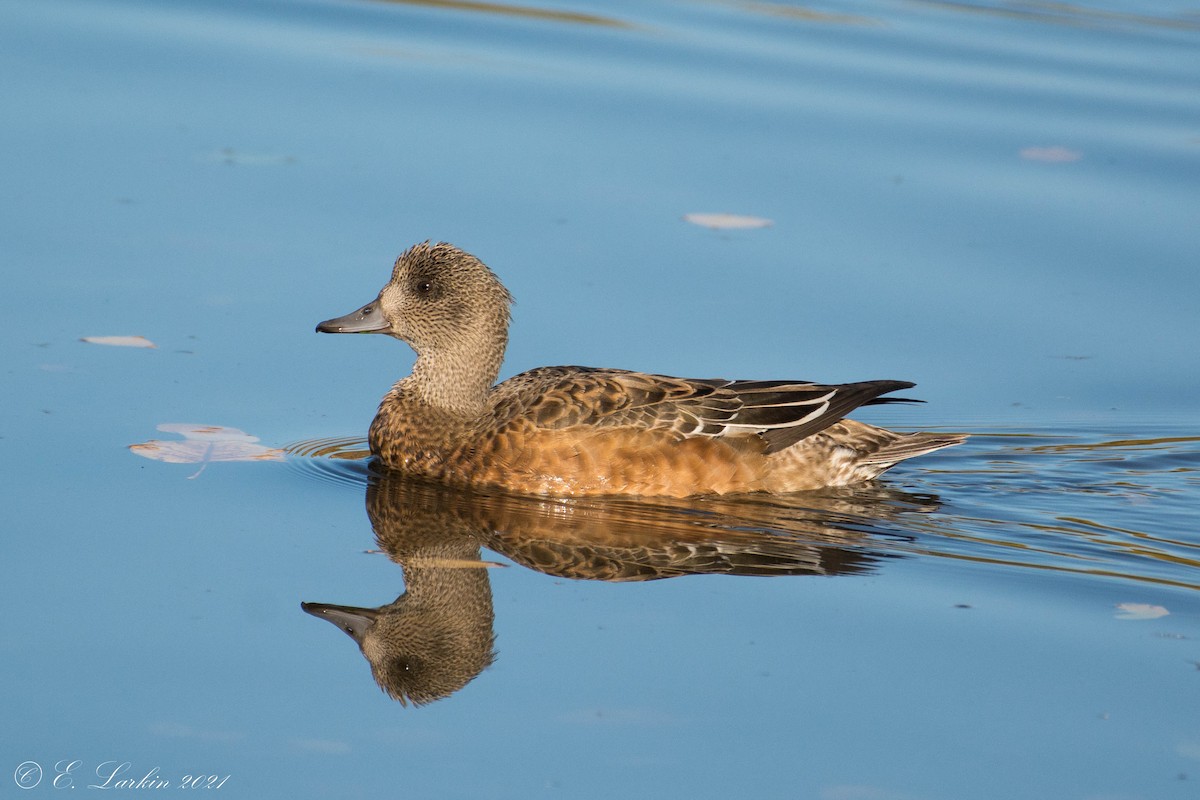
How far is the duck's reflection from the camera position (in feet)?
20.7

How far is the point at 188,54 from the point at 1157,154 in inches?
308

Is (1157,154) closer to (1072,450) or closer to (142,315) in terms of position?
(1072,450)

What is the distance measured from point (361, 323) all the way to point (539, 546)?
6.49 ft

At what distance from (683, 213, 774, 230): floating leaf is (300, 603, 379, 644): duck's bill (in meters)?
5.45

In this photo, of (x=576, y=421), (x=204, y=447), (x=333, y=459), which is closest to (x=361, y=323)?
(x=333, y=459)

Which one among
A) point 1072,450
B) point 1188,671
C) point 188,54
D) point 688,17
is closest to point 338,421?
point 1072,450

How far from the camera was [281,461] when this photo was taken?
8.14 meters

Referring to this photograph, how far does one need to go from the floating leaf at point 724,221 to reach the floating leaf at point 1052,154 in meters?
2.75

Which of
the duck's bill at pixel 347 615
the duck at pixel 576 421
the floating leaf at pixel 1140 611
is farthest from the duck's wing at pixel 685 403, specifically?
the duck's bill at pixel 347 615

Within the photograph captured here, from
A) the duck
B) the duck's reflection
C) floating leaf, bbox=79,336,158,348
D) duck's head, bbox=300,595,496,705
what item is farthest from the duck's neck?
duck's head, bbox=300,595,496,705

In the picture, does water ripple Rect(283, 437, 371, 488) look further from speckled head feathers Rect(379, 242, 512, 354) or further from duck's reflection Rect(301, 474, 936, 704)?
speckled head feathers Rect(379, 242, 512, 354)

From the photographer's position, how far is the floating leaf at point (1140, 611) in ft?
22.0

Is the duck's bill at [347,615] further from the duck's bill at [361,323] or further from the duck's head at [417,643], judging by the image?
the duck's bill at [361,323]

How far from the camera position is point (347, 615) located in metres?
6.46
